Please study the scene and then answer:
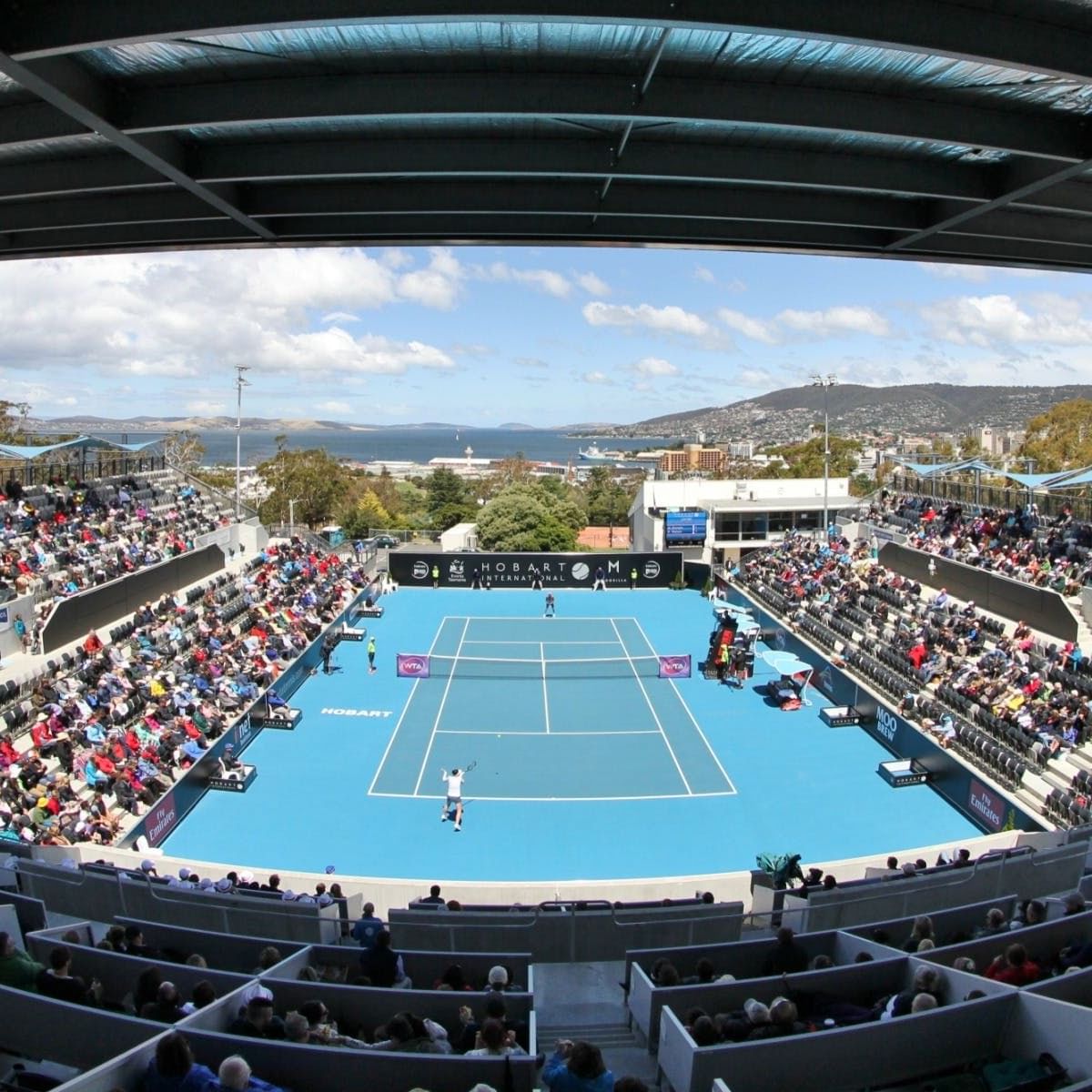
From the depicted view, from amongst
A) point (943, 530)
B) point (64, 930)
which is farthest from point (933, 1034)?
point (943, 530)

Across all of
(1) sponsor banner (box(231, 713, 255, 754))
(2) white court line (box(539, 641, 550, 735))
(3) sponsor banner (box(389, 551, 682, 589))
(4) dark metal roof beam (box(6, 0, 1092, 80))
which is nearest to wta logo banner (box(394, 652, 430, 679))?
(2) white court line (box(539, 641, 550, 735))

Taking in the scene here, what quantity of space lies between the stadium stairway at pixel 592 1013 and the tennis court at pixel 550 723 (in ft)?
37.6

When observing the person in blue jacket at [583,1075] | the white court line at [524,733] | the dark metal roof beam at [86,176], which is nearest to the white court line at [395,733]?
the white court line at [524,733]

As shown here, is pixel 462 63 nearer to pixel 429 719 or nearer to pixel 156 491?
pixel 429 719

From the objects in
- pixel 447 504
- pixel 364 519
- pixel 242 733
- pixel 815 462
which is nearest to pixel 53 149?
pixel 242 733

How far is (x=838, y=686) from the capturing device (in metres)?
27.2

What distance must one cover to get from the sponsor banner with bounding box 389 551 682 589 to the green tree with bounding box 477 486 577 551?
1185 centimetres

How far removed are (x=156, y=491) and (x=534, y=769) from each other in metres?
23.3

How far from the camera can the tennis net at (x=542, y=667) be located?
97.2ft

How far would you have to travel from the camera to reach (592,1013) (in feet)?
25.6

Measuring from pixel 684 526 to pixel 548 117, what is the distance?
133 ft

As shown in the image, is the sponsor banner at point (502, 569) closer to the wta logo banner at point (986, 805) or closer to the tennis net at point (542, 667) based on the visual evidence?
the tennis net at point (542, 667)

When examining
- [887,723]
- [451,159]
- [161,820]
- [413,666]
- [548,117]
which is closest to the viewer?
[548,117]

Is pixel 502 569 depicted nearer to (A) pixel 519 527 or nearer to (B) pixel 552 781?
(A) pixel 519 527
